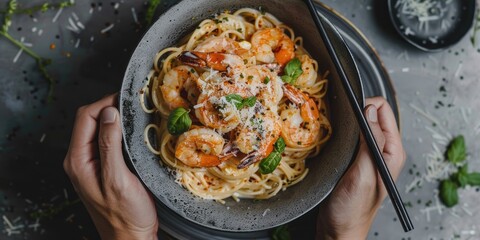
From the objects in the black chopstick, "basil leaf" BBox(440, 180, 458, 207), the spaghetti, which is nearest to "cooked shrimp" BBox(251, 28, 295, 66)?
the spaghetti

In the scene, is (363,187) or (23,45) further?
(23,45)

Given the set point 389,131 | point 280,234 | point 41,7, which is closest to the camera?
point 389,131

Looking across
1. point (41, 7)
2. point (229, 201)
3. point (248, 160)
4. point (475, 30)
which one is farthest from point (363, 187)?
point (41, 7)

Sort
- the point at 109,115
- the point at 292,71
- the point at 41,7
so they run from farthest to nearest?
the point at 41,7 → the point at 292,71 → the point at 109,115

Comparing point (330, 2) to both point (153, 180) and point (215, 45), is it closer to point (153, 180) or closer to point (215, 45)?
point (215, 45)

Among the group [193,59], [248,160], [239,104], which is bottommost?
[248,160]

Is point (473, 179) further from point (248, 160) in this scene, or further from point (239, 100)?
point (239, 100)

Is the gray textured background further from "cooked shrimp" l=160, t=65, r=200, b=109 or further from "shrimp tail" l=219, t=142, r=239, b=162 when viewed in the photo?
"shrimp tail" l=219, t=142, r=239, b=162
